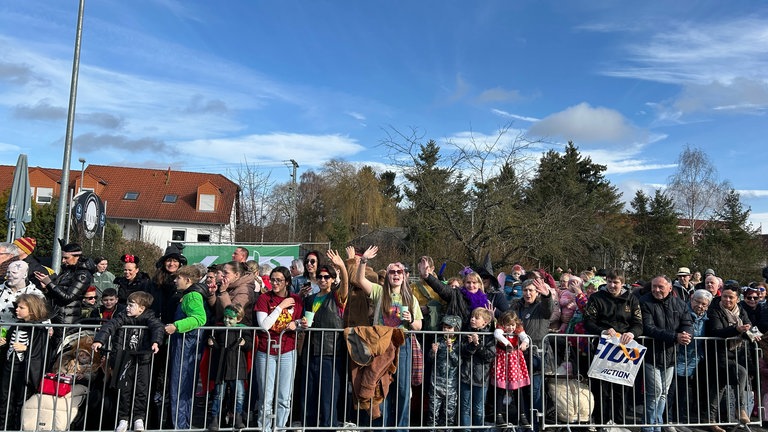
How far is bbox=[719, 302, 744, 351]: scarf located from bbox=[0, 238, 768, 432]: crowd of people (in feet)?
0.07

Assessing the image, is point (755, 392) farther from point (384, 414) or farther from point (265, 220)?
point (265, 220)

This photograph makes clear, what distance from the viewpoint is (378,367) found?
555 cm

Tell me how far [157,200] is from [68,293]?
148 feet

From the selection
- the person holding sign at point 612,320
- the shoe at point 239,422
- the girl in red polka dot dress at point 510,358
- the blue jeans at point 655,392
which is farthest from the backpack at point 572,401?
the shoe at point 239,422

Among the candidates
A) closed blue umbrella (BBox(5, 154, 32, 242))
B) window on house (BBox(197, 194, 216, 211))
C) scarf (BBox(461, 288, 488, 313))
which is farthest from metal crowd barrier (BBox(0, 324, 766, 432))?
window on house (BBox(197, 194, 216, 211))

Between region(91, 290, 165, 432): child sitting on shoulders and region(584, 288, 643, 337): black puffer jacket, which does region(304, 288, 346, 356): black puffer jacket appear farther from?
region(584, 288, 643, 337): black puffer jacket

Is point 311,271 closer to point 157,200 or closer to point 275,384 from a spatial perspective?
point 275,384

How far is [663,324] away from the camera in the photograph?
20.6 feet

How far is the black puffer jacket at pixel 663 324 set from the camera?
622 cm

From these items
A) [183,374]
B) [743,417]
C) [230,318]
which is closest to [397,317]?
[230,318]

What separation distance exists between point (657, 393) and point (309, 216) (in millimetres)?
42050

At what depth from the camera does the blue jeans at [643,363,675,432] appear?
6.17 meters

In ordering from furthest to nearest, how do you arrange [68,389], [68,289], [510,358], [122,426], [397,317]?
[68,289]
[510,358]
[397,317]
[68,389]
[122,426]

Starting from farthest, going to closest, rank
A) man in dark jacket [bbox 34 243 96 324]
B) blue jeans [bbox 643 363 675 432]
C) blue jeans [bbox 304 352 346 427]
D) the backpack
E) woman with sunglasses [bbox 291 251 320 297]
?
woman with sunglasses [bbox 291 251 320 297] → man in dark jacket [bbox 34 243 96 324] → blue jeans [bbox 643 363 675 432] → the backpack → blue jeans [bbox 304 352 346 427]
